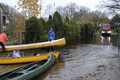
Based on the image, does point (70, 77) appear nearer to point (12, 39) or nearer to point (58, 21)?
point (12, 39)

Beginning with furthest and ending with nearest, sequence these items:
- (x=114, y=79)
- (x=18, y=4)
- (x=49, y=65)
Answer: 1. (x=18, y=4)
2. (x=49, y=65)
3. (x=114, y=79)

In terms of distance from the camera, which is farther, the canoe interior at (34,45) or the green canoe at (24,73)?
the canoe interior at (34,45)

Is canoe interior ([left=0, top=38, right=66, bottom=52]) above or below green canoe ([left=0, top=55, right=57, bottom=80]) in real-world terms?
above

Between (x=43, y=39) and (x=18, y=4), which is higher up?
(x=18, y=4)

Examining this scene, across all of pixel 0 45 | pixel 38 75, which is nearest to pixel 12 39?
pixel 0 45

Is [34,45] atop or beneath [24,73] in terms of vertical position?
atop

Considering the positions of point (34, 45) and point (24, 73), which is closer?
point (24, 73)

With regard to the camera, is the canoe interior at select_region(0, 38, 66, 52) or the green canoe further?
the canoe interior at select_region(0, 38, 66, 52)

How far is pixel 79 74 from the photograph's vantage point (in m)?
12.1

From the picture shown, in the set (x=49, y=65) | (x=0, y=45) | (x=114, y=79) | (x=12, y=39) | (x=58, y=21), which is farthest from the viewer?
(x=58, y=21)

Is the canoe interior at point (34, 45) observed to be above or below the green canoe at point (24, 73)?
above

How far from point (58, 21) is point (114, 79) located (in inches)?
790

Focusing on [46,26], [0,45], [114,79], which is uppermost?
[46,26]

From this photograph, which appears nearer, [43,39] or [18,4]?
[43,39]
